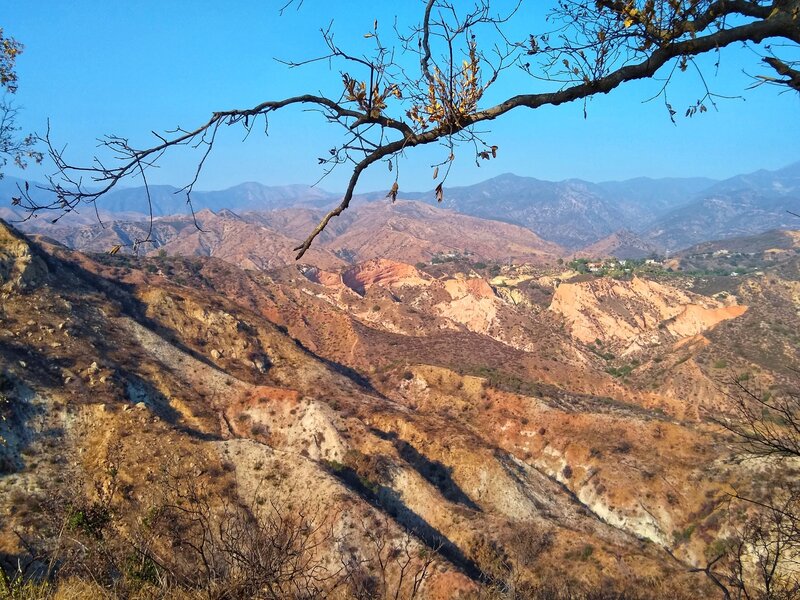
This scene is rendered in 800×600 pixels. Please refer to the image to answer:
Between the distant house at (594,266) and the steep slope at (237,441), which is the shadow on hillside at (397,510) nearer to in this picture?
the steep slope at (237,441)

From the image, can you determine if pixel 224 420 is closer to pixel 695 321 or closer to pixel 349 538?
pixel 349 538

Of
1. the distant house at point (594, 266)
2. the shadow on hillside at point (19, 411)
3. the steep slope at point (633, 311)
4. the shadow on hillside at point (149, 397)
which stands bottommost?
the steep slope at point (633, 311)

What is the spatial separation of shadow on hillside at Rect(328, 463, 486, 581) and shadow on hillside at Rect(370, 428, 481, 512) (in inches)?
92.8

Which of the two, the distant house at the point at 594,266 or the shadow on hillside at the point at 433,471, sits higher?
the distant house at the point at 594,266

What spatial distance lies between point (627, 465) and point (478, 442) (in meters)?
9.47

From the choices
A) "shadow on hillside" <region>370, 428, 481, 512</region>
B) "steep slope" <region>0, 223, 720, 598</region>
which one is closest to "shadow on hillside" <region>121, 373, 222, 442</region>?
"steep slope" <region>0, 223, 720, 598</region>

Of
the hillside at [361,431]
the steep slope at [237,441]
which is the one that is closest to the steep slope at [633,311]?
the hillside at [361,431]

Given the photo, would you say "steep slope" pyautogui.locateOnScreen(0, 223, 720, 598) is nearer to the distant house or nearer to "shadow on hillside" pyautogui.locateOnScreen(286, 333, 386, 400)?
"shadow on hillside" pyautogui.locateOnScreen(286, 333, 386, 400)

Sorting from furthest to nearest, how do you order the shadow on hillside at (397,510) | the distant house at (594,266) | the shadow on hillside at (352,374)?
the distant house at (594,266) < the shadow on hillside at (352,374) < the shadow on hillside at (397,510)

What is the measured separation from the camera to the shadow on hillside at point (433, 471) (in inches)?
1090

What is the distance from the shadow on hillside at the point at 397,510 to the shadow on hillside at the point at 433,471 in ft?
7.73

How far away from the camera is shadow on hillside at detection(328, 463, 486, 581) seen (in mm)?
21516

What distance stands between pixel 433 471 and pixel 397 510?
448 centimetres

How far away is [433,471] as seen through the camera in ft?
95.8
